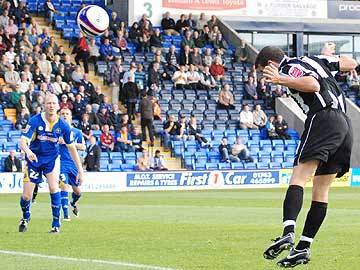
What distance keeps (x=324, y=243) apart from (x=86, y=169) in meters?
20.2

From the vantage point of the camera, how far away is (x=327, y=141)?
955cm

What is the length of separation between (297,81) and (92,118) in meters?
24.5

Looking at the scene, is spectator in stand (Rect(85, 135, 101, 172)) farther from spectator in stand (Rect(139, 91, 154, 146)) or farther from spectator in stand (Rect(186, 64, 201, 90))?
spectator in stand (Rect(186, 64, 201, 90))

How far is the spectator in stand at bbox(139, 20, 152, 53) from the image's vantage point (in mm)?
39531

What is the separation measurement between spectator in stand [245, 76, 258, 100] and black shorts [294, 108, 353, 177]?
1194 inches

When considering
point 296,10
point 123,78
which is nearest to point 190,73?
point 123,78

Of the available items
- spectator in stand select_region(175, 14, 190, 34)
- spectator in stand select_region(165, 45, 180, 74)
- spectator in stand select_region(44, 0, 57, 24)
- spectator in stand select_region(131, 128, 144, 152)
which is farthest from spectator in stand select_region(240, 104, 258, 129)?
spectator in stand select_region(44, 0, 57, 24)

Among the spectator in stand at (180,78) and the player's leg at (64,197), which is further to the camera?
the spectator in stand at (180,78)

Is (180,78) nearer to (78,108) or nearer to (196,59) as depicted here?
(196,59)

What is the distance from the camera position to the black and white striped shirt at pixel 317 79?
9.66 meters

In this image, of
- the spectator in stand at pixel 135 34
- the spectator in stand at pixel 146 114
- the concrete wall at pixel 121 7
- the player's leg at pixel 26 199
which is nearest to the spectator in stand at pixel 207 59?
the spectator in stand at pixel 135 34

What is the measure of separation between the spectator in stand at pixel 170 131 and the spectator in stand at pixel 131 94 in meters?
1.40

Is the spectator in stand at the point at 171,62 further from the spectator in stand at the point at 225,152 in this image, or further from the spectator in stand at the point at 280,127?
the spectator in stand at the point at 280,127

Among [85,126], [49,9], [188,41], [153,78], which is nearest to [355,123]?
[188,41]
